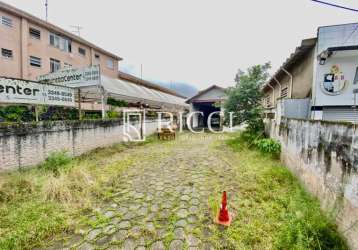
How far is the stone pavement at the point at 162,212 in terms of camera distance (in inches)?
98.6

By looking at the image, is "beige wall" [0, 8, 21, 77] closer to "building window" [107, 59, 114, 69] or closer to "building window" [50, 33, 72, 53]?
"building window" [50, 33, 72, 53]

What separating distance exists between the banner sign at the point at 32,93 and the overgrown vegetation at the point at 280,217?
644cm

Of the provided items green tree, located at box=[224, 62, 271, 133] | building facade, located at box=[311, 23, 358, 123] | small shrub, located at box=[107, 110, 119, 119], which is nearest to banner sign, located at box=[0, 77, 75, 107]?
small shrub, located at box=[107, 110, 119, 119]

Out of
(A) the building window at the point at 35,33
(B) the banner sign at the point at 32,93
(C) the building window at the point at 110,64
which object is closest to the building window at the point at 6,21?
(A) the building window at the point at 35,33

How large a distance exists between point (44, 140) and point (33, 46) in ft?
41.4

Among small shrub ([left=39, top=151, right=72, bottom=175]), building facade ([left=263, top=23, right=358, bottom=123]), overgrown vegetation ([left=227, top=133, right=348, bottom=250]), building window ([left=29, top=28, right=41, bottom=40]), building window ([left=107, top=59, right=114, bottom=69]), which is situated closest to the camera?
overgrown vegetation ([left=227, top=133, right=348, bottom=250])

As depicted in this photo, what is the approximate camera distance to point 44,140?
5.49m

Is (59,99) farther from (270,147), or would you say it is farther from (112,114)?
(270,147)

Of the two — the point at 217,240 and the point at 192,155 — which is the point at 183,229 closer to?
the point at 217,240

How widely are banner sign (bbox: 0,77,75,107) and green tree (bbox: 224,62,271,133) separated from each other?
7.32 meters

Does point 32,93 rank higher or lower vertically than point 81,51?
lower

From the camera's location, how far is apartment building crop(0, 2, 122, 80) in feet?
39.9

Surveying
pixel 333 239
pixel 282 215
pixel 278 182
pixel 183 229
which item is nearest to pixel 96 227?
pixel 183 229

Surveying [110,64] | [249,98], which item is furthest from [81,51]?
[249,98]
